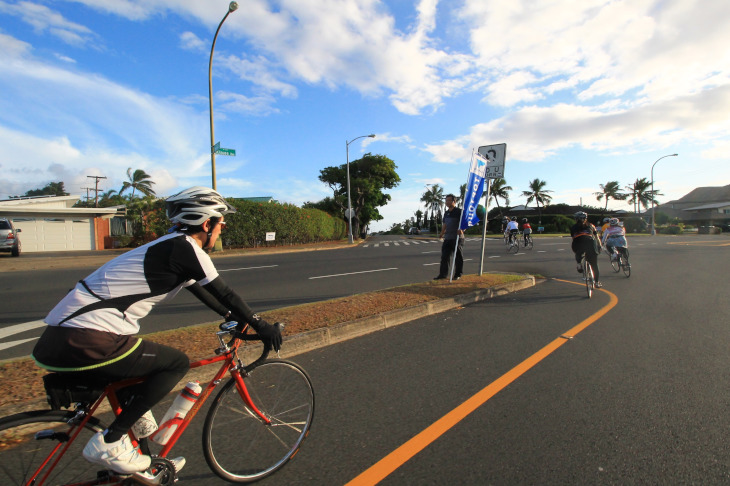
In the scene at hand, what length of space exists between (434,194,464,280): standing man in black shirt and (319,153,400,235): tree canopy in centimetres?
4130

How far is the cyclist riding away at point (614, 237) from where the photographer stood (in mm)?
11320

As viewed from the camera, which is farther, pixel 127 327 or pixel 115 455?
pixel 127 327

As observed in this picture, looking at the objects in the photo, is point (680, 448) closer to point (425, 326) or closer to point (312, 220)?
point (425, 326)

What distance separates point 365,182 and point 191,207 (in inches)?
1950

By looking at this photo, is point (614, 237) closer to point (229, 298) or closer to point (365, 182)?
point (229, 298)

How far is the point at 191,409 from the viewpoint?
2.35 metres

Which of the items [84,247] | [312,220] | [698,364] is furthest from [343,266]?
[84,247]

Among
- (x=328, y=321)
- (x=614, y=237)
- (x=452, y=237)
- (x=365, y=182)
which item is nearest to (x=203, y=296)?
(x=328, y=321)

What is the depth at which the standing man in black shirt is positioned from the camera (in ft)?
30.3

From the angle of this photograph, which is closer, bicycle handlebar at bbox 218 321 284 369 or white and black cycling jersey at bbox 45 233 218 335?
Result: white and black cycling jersey at bbox 45 233 218 335

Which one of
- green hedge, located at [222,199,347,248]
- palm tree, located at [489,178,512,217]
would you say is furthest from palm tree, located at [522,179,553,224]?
green hedge, located at [222,199,347,248]

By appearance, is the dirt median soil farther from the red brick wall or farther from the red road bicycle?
the red brick wall

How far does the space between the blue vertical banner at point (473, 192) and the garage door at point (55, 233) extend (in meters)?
29.0

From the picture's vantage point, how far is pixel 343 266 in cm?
1414
